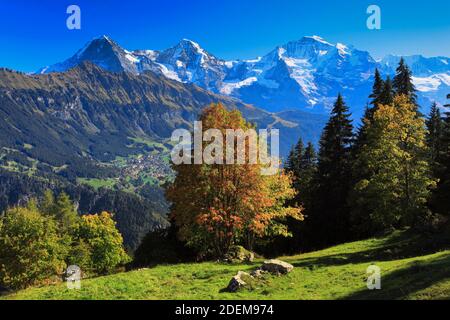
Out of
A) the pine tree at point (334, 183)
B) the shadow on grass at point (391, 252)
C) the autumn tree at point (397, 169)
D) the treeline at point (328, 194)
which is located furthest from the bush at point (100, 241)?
the shadow on grass at point (391, 252)

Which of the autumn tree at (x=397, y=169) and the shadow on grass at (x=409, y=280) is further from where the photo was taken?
the autumn tree at (x=397, y=169)

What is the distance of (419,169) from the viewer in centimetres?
4938

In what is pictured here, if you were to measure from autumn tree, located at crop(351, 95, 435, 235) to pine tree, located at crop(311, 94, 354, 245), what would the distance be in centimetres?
938

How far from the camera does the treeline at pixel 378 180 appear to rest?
48.8 metres

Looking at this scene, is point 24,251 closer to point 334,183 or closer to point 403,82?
point 334,183

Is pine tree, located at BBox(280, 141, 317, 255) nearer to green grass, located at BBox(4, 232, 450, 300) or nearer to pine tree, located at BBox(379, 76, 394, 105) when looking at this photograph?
pine tree, located at BBox(379, 76, 394, 105)

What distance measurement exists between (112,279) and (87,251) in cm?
5813

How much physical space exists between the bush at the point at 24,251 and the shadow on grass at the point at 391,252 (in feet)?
149

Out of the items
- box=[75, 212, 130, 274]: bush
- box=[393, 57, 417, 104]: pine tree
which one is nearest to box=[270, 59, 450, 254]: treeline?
box=[393, 57, 417, 104]: pine tree

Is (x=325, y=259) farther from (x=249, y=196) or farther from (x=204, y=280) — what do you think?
(x=204, y=280)

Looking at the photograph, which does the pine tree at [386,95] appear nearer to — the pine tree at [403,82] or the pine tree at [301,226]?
the pine tree at [403,82]

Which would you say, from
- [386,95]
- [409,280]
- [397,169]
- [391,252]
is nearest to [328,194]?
[397,169]

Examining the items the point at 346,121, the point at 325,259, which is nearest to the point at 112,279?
the point at 325,259

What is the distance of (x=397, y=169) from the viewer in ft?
159
